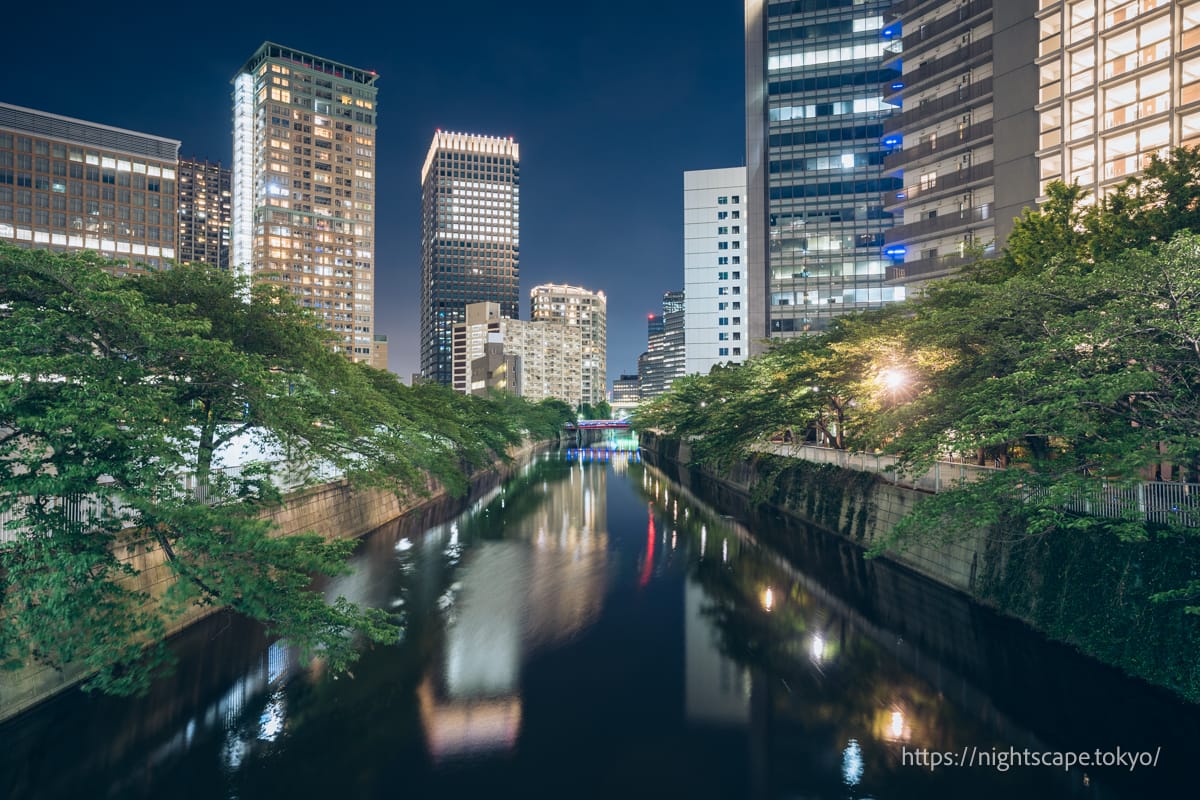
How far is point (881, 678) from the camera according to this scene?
1650cm

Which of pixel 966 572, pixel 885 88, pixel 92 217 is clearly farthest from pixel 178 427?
pixel 92 217

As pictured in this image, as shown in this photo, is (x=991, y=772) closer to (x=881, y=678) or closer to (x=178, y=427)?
(x=881, y=678)

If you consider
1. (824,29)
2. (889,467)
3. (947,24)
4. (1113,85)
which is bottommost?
(889,467)

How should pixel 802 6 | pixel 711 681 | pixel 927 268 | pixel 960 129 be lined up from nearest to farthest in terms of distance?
pixel 711 681 → pixel 960 129 → pixel 927 268 → pixel 802 6

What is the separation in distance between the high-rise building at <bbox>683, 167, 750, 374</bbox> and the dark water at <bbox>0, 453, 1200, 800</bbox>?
8978 centimetres

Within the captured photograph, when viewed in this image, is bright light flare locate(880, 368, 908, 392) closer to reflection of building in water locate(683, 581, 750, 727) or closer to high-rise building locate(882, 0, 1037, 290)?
reflection of building in water locate(683, 581, 750, 727)

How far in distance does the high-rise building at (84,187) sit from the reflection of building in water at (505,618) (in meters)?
103

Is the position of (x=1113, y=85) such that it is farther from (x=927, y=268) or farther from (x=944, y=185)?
(x=927, y=268)

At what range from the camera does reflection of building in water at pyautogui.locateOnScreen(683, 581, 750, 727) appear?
1476 cm

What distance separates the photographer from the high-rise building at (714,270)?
112 metres

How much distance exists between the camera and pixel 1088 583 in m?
15.8

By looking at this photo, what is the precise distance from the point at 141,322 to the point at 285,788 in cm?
1021

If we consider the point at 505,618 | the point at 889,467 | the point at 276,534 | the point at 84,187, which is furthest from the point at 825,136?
the point at 84,187

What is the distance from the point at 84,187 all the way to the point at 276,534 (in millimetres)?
126988
